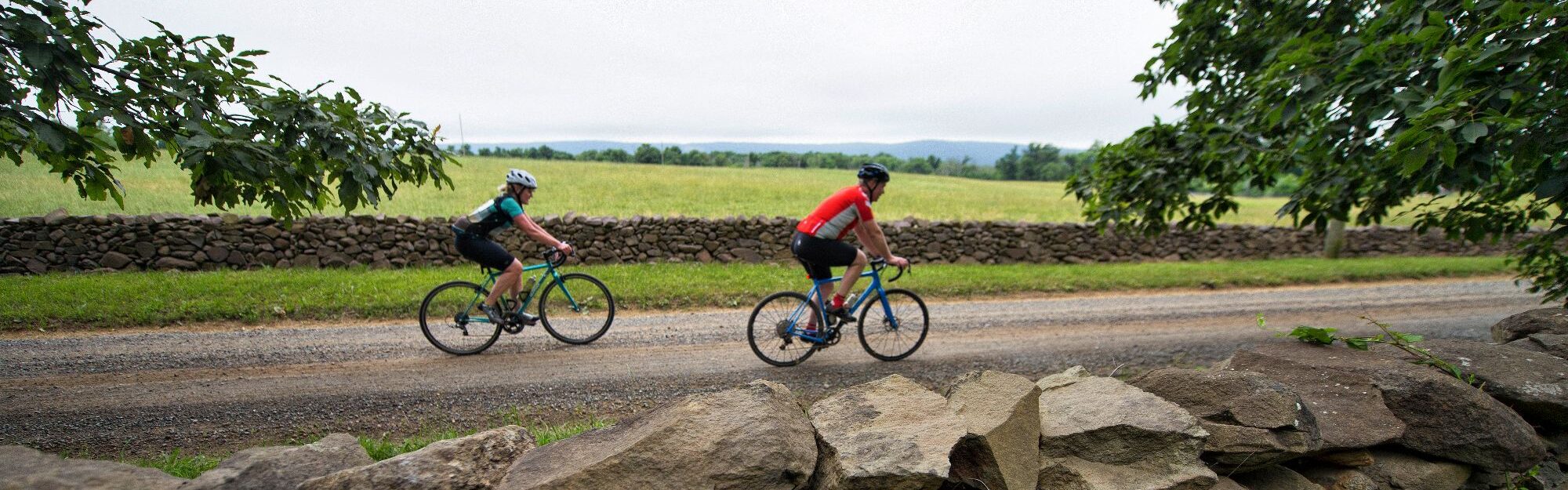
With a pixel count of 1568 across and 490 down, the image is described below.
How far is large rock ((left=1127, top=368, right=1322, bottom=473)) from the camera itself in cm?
294

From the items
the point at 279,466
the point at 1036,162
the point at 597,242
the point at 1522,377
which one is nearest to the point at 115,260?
the point at 597,242

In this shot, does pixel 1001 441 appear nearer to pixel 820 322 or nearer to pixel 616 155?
pixel 820 322

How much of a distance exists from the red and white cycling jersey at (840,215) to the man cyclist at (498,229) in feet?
8.21

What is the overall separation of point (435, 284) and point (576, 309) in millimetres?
4071

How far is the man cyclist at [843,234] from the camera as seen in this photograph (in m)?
6.34

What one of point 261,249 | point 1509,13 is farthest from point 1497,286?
point 261,249

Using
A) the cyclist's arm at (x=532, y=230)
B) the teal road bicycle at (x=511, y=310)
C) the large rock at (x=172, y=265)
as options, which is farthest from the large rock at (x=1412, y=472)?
the large rock at (x=172, y=265)

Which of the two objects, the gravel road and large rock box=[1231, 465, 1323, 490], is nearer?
large rock box=[1231, 465, 1323, 490]

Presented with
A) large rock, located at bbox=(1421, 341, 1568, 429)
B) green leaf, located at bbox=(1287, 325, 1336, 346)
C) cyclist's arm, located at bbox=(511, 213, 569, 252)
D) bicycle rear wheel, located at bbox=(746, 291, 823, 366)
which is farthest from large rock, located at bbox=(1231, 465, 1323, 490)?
cyclist's arm, located at bbox=(511, 213, 569, 252)

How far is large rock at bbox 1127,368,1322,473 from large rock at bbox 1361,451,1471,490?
50cm

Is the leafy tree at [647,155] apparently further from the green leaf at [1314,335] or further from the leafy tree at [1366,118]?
the green leaf at [1314,335]

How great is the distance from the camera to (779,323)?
6668mm

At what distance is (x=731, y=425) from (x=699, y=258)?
1226 cm

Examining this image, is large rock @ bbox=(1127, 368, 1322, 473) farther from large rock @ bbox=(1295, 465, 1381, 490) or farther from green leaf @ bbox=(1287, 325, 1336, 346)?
green leaf @ bbox=(1287, 325, 1336, 346)
